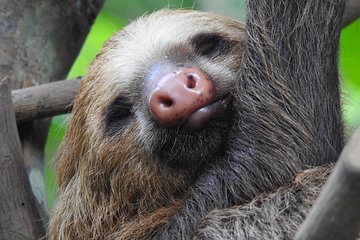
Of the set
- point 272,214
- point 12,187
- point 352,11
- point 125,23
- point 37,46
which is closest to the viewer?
point 272,214

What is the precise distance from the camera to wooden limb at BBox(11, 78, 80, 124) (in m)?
5.77

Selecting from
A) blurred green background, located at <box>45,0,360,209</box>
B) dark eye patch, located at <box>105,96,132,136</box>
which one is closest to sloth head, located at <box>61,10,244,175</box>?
dark eye patch, located at <box>105,96,132,136</box>

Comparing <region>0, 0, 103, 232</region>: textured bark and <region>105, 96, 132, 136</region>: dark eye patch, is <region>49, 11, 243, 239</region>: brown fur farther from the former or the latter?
<region>0, 0, 103, 232</region>: textured bark

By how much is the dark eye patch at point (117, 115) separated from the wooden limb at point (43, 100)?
1060 mm

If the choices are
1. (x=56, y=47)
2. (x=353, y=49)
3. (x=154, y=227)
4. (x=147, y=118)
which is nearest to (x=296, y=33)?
(x=147, y=118)

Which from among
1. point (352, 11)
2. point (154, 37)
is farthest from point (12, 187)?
point (352, 11)

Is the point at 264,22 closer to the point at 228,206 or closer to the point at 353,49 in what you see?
the point at 228,206

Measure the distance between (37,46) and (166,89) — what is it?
8.58 ft

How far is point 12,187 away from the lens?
5.14 metres

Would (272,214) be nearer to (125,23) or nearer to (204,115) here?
(204,115)

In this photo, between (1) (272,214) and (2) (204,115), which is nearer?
(1) (272,214)

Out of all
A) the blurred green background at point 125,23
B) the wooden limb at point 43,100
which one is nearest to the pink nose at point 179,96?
the wooden limb at point 43,100

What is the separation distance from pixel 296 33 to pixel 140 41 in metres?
1.33

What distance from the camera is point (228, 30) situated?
17.0 ft
